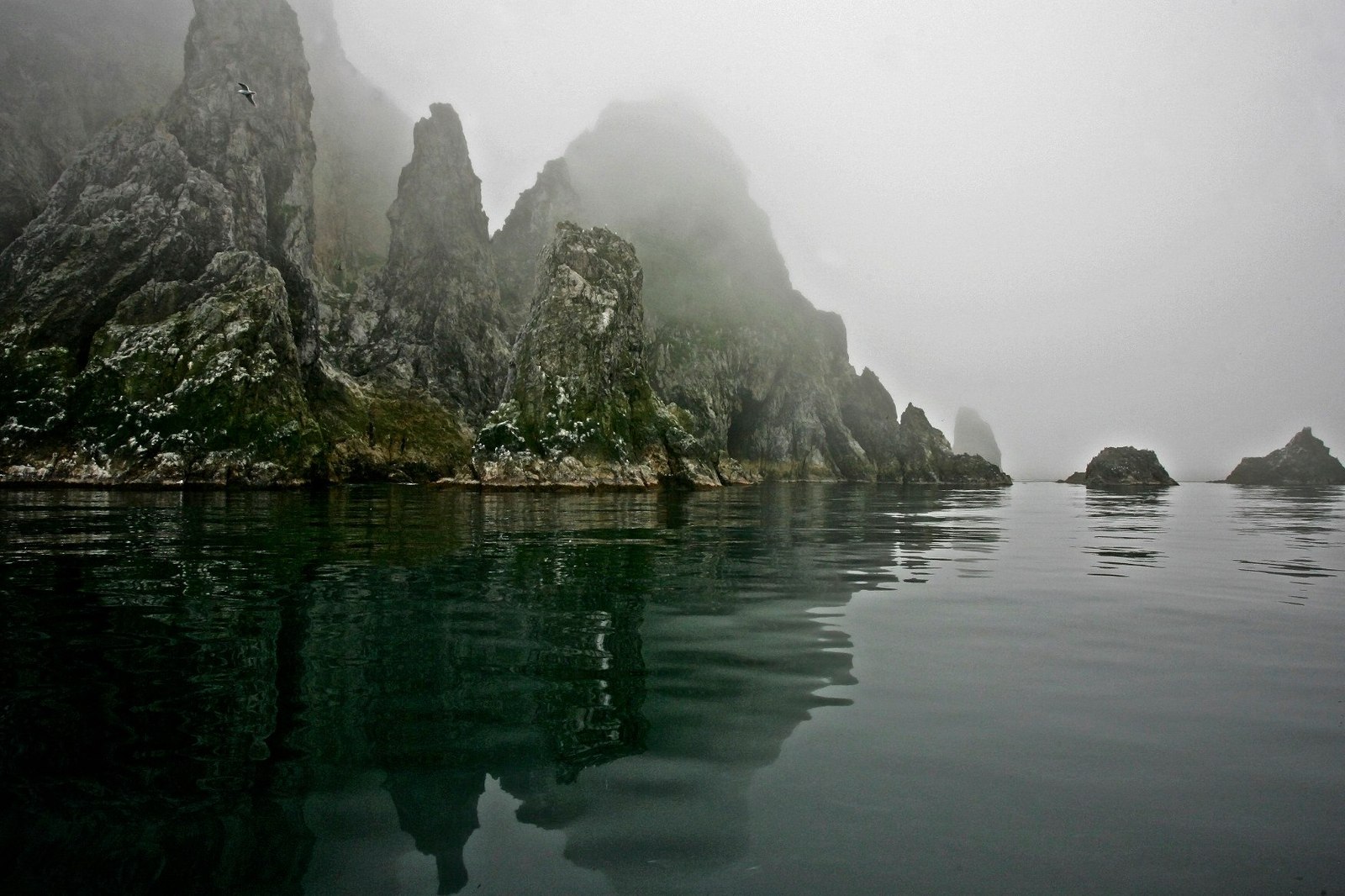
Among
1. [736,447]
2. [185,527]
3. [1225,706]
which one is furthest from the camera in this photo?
[736,447]

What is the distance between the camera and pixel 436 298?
133 metres

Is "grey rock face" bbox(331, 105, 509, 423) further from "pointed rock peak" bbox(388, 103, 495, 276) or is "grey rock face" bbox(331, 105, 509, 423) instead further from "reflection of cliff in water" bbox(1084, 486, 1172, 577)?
"reflection of cliff in water" bbox(1084, 486, 1172, 577)

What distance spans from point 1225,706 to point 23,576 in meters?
19.3

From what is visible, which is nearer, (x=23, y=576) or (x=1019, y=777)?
(x=1019, y=777)

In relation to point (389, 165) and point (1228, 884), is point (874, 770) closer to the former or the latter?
point (1228, 884)

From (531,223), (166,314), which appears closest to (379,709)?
(166,314)

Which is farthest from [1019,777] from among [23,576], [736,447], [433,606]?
[736,447]

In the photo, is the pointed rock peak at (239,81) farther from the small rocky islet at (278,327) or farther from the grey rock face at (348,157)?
the grey rock face at (348,157)

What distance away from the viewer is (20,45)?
328 feet

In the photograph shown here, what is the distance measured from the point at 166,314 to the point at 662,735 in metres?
89.6

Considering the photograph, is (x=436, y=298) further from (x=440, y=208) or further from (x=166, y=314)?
(x=166, y=314)

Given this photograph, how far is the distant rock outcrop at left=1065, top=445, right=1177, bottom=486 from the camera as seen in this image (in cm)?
14362

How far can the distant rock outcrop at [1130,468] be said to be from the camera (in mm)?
143625

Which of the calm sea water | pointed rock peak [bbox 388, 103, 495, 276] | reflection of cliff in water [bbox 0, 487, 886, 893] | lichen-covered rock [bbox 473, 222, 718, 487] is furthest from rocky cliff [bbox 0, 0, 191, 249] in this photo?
the calm sea water
